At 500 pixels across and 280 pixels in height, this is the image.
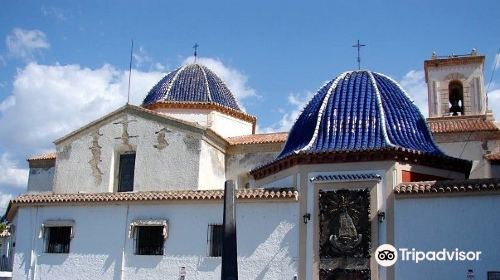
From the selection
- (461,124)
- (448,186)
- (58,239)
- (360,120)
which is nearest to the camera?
(448,186)

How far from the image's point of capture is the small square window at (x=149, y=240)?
1753 centimetres

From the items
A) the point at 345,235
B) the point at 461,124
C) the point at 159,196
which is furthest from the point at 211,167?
the point at 461,124

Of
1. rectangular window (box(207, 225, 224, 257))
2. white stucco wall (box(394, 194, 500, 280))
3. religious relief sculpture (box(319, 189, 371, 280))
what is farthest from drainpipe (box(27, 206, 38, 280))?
white stucco wall (box(394, 194, 500, 280))

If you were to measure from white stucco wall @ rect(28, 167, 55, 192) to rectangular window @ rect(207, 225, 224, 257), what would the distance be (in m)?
12.8

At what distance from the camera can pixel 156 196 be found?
57.8ft

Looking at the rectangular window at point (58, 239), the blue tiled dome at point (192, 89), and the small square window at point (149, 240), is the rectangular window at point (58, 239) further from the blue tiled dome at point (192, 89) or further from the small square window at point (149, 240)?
the blue tiled dome at point (192, 89)

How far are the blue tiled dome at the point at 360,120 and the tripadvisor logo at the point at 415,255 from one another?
8.51 ft

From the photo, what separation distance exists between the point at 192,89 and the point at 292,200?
11693mm

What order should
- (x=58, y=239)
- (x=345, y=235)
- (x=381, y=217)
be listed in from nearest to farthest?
(x=381, y=217) → (x=345, y=235) → (x=58, y=239)

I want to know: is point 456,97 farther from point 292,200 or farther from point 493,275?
point 493,275

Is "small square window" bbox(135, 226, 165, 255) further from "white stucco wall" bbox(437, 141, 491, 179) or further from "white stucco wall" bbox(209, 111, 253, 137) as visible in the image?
"white stucco wall" bbox(437, 141, 491, 179)

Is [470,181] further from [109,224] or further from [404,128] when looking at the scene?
[109,224]

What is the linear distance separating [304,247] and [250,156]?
351 inches

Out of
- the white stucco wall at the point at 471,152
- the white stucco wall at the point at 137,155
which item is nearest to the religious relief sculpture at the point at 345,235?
the white stucco wall at the point at 137,155
